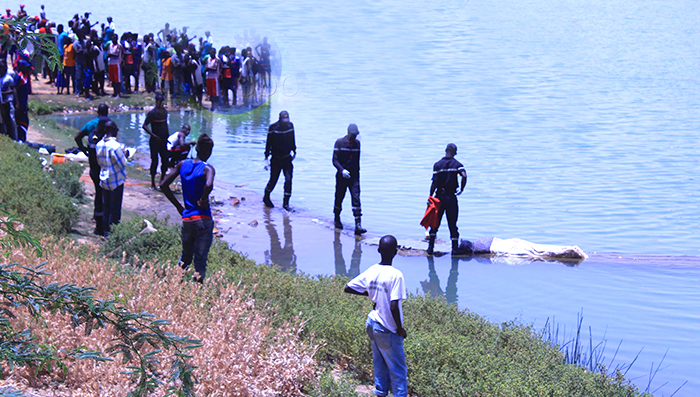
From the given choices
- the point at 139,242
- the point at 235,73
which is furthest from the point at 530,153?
the point at 139,242

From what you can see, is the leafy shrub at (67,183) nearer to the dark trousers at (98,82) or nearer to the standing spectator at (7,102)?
the standing spectator at (7,102)

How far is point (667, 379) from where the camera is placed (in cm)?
804

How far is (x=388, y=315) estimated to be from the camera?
5.83 metres

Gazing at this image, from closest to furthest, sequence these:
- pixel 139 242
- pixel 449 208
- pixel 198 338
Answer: pixel 198 338 → pixel 139 242 → pixel 449 208

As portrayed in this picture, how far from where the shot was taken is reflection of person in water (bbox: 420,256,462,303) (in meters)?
10.6

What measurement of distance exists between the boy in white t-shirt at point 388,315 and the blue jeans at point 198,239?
8.13 feet

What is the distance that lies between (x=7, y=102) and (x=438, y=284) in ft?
33.7

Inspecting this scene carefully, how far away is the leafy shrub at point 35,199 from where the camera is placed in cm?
1000

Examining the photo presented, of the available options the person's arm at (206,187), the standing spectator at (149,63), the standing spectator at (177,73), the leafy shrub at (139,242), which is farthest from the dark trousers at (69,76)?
the person's arm at (206,187)

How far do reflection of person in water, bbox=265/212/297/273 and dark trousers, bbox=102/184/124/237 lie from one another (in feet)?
7.94

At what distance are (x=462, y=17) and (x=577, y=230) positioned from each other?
247ft

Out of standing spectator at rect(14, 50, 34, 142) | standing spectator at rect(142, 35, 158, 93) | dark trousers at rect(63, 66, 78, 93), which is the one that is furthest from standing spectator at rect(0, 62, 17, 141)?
standing spectator at rect(142, 35, 158, 93)

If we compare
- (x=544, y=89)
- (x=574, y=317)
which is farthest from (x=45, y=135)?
(x=544, y=89)

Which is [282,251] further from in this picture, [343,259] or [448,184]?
[448,184]
